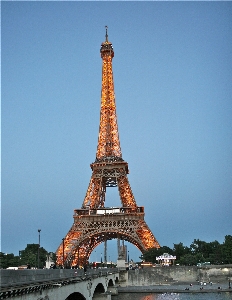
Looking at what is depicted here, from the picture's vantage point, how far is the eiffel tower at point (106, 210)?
76.0 m

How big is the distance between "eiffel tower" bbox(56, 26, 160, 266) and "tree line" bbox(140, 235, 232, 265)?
3.03 meters

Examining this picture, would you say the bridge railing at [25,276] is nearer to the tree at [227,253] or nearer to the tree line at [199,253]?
the tree line at [199,253]

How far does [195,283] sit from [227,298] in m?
23.0

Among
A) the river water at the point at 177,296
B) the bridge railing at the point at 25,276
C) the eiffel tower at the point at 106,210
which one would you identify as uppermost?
the eiffel tower at the point at 106,210

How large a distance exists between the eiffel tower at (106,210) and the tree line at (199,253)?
3027mm

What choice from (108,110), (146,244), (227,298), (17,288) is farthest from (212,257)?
(17,288)

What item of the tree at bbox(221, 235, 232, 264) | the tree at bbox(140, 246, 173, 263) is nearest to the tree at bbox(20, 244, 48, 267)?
the tree at bbox(140, 246, 173, 263)

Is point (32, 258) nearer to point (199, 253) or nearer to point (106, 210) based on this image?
point (106, 210)

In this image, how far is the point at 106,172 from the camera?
84.9m

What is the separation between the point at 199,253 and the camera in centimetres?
9400

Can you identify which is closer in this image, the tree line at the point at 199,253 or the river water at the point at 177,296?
the river water at the point at 177,296

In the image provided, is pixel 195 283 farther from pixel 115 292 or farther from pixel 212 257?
pixel 212 257

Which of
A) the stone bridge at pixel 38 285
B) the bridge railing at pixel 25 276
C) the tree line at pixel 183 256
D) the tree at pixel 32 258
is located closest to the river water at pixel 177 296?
the tree at pixel 32 258

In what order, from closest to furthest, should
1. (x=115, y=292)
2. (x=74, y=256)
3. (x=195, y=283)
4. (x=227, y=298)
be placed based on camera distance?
(x=227, y=298) → (x=115, y=292) → (x=195, y=283) → (x=74, y=256)
